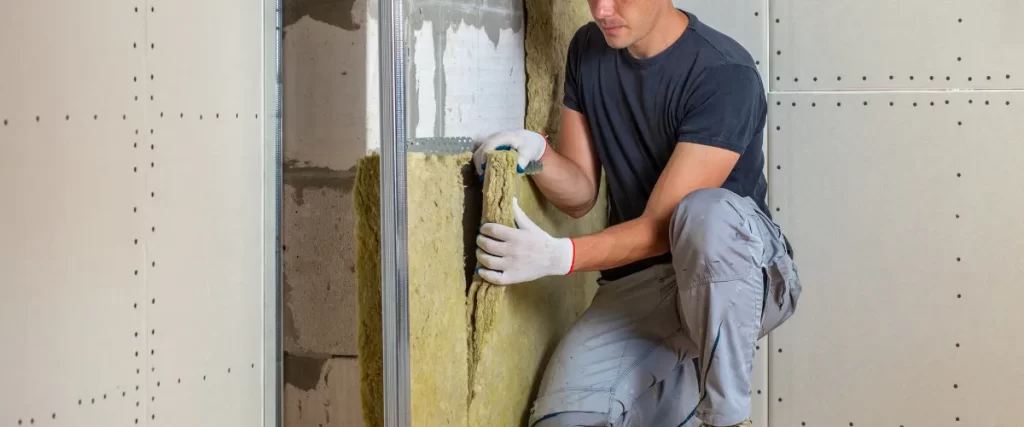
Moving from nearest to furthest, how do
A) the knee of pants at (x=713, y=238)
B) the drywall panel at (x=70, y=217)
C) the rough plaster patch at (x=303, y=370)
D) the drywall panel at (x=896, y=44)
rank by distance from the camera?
1. the drywall panel at (x=70, y=217)
2. the rough plaster patch at (x=303, y=370)
3. the knee of pants at (x=713, y=238)
4. the drywall panel at (x=896, y=44)

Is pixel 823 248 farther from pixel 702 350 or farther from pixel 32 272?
pixel 32 272

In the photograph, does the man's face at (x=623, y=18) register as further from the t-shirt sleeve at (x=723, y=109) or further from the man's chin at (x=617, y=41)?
the t-shirt sleeve at (x=723, y=109)

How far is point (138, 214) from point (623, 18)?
1.01m

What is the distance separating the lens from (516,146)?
1679 millimetres

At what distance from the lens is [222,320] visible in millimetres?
1506

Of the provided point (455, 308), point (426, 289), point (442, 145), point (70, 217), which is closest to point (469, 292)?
point (455, 308)

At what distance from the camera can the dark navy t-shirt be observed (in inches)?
70.3

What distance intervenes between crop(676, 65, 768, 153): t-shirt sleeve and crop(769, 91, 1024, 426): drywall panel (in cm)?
48

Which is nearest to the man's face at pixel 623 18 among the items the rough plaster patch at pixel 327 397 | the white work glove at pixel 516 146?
the white work glove at pixel 516 146

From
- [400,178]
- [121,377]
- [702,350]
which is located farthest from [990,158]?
[121,377]

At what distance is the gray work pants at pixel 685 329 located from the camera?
163 cm

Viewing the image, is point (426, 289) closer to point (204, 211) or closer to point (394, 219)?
point (394, 219)

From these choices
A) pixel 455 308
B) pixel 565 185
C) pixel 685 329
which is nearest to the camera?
pixel 455 308

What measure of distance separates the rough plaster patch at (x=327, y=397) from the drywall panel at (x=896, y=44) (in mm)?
1359
